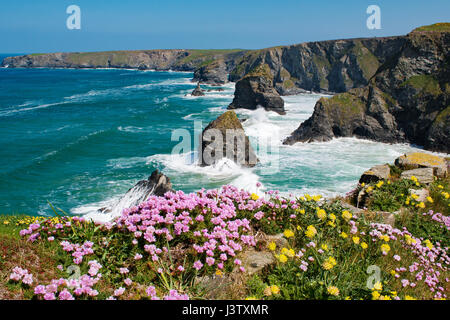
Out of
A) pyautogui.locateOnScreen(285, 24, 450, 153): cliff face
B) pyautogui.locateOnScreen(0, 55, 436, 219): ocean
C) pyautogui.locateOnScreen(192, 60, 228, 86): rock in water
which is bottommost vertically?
pyautogui.locateOnScreen(0, 55, 436, 219): ocean

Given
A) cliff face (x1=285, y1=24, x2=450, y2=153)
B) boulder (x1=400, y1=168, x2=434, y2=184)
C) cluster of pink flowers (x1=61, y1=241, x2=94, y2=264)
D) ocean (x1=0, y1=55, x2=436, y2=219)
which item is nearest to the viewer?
cluster of pink flowers (x1=61, y1=241, x2=94, y2=264)

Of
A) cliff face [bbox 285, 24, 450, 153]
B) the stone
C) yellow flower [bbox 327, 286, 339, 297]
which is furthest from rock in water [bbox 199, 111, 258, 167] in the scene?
yellow flower [bbox 327, 286, 339, 297]

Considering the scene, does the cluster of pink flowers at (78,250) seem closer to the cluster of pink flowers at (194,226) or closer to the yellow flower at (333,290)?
the cluster of pink flowers at (194,226)

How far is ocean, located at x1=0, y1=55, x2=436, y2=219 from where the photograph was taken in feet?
83.0

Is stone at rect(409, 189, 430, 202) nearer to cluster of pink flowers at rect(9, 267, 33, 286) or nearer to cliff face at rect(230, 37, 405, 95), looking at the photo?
cluster of pink flowers at rect(9, 267, 33, 286)

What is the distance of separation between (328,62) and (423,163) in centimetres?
12153

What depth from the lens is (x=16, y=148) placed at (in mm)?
40031

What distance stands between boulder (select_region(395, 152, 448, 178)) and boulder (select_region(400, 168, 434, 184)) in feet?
2.06

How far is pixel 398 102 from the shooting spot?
43281 mm

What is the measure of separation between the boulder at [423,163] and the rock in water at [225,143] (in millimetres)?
20372

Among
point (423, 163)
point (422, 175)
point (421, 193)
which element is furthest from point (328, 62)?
point (421, 193)

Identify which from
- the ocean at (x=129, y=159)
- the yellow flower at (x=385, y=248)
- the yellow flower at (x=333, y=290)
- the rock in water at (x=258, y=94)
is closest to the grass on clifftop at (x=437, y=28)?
the ocean at (x=129, y=159)

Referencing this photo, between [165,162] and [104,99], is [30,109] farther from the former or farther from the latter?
[165,162]
